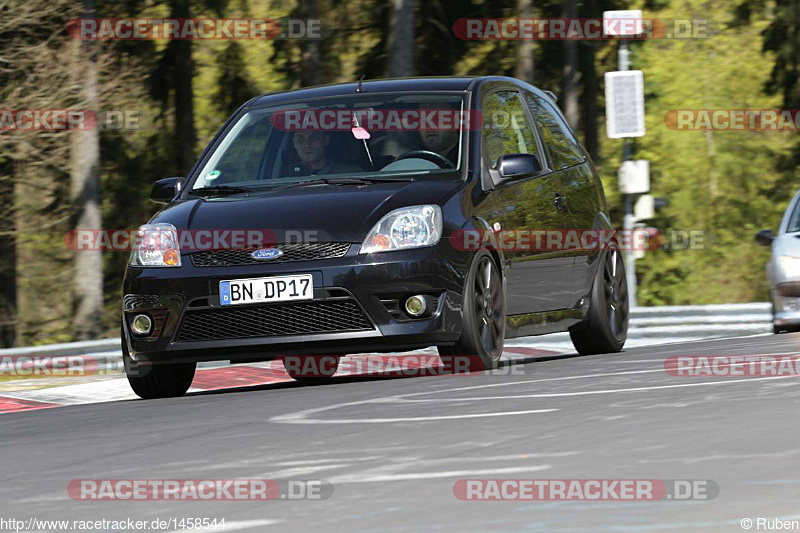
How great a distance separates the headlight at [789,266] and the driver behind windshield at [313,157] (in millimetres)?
5606

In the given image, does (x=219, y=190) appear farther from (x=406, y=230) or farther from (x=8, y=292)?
(x=8, y=292)

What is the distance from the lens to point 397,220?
30.6 ft

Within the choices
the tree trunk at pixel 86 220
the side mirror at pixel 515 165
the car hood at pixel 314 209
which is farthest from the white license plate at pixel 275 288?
the tree trunk at pixel 86 220

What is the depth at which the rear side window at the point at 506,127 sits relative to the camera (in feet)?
34.7

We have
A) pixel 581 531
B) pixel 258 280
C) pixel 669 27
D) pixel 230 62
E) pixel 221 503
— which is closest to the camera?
pixel 581 531

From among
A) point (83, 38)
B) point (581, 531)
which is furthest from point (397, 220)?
point (83, 38)

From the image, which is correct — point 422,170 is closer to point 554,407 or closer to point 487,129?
point 487,129

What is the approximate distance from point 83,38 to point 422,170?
63.2ft

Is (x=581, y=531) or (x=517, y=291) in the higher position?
(x=581, y=531)

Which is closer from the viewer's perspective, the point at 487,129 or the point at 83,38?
the point at 487,129

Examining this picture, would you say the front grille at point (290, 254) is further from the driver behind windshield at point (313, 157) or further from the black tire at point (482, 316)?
the driver behind windshield at point (313, 157)

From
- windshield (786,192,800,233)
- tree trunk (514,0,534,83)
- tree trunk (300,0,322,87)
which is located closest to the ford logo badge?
windshield (786,192,800,233)

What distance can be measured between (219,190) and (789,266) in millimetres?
6206

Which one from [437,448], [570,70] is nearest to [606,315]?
[437,448]
